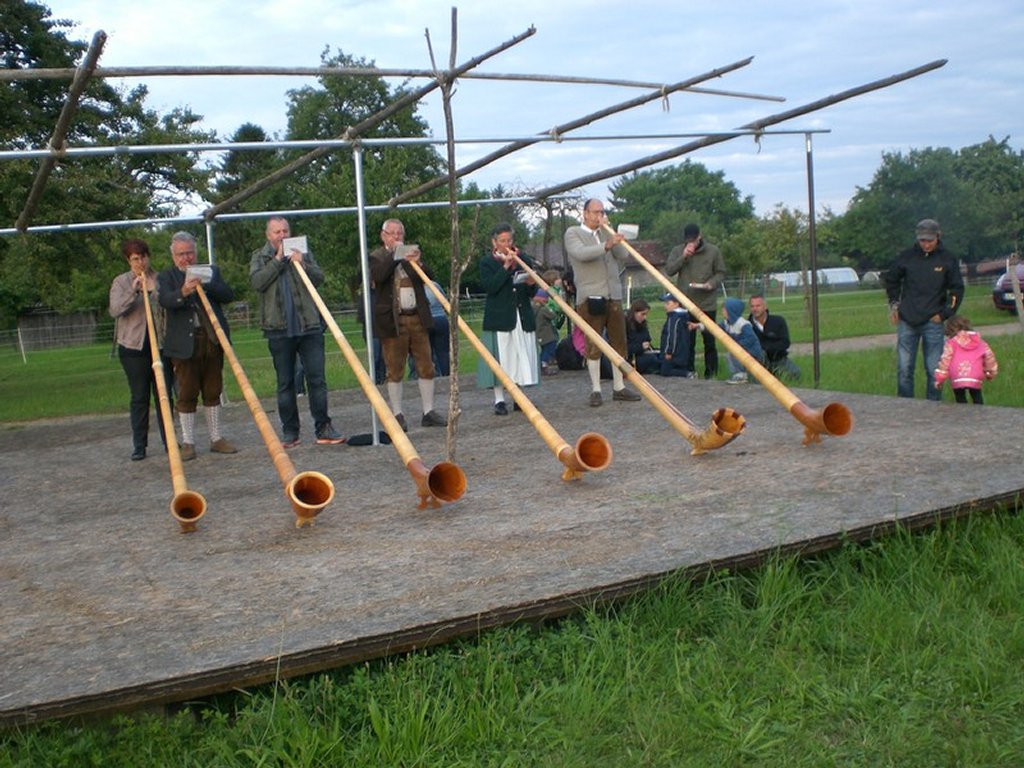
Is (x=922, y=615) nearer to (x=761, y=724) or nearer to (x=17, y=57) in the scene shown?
(x=761, y=724)

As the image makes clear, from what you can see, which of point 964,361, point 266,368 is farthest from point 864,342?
point 266,368

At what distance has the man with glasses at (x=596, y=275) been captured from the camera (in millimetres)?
9367

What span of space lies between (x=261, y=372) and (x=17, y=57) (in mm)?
7724

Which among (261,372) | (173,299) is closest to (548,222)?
(173,299)

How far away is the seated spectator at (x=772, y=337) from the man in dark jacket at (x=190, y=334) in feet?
20.7

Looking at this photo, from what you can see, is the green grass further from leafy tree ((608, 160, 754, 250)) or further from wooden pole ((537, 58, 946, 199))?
leafy tree ((608, 160, 754, 250))

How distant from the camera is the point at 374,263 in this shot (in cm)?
880

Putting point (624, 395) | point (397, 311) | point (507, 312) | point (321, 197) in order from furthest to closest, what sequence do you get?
1. point (321, 197)
2. point (624, 395)
3. point (507, 312)
4. point (397, 311)

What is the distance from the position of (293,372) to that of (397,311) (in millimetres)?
945

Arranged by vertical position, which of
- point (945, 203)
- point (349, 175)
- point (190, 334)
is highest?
point (349, 175)

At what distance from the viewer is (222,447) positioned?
8.66 m

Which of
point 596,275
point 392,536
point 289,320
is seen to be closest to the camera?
point 392,536

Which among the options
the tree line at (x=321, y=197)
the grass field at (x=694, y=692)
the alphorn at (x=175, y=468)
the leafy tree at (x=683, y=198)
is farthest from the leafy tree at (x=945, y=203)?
the grass field at (x=694, y=692)

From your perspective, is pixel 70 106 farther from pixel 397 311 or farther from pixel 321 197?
pixel 321 197
